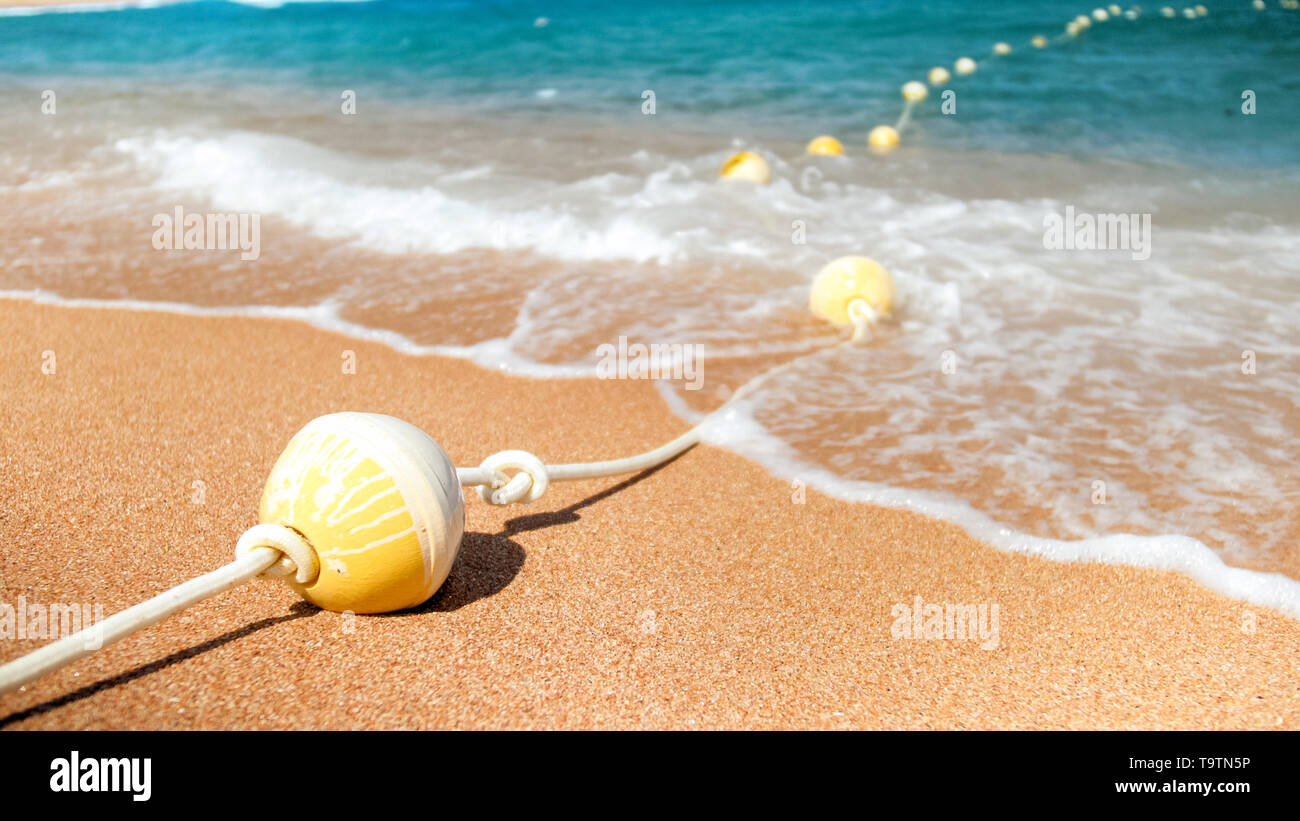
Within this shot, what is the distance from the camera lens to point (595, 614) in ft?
8.54

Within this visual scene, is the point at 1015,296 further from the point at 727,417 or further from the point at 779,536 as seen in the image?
the point at 779,536

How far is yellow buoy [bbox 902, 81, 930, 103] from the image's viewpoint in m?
13.2

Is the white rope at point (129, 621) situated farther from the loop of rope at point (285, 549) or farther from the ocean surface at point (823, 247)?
the ocean surface at point (823, 247)

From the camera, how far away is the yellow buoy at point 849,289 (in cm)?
501

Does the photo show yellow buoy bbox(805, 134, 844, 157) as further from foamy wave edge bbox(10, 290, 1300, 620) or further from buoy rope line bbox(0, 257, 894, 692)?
buoy rope line bbox(0, 257, 894, 692)

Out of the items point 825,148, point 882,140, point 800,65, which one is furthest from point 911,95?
point 825,148

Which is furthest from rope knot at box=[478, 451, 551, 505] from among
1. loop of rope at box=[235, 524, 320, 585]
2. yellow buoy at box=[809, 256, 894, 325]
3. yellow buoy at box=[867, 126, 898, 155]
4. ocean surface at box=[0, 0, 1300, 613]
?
yellow buoy at box=[867, 126, 898, 155]

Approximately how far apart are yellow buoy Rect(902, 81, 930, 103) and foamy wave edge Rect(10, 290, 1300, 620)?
34.1 feet

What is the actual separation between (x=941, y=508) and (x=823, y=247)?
139 inches

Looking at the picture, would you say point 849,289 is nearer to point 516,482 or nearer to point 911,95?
point 516,482

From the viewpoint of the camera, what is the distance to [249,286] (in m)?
5.60

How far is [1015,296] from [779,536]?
321 centimetres

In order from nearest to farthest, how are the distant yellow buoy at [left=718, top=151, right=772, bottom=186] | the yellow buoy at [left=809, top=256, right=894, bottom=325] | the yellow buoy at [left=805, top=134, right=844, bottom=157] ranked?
1. the yellow buoy at [left=809, top=256, right=894, bottom=325]
2. the distant yellow buoy at [left=718, top=151, right=772, bottom=186]
3. the yellow buoy at [left=805, top=134, right=844, bottom=157]
